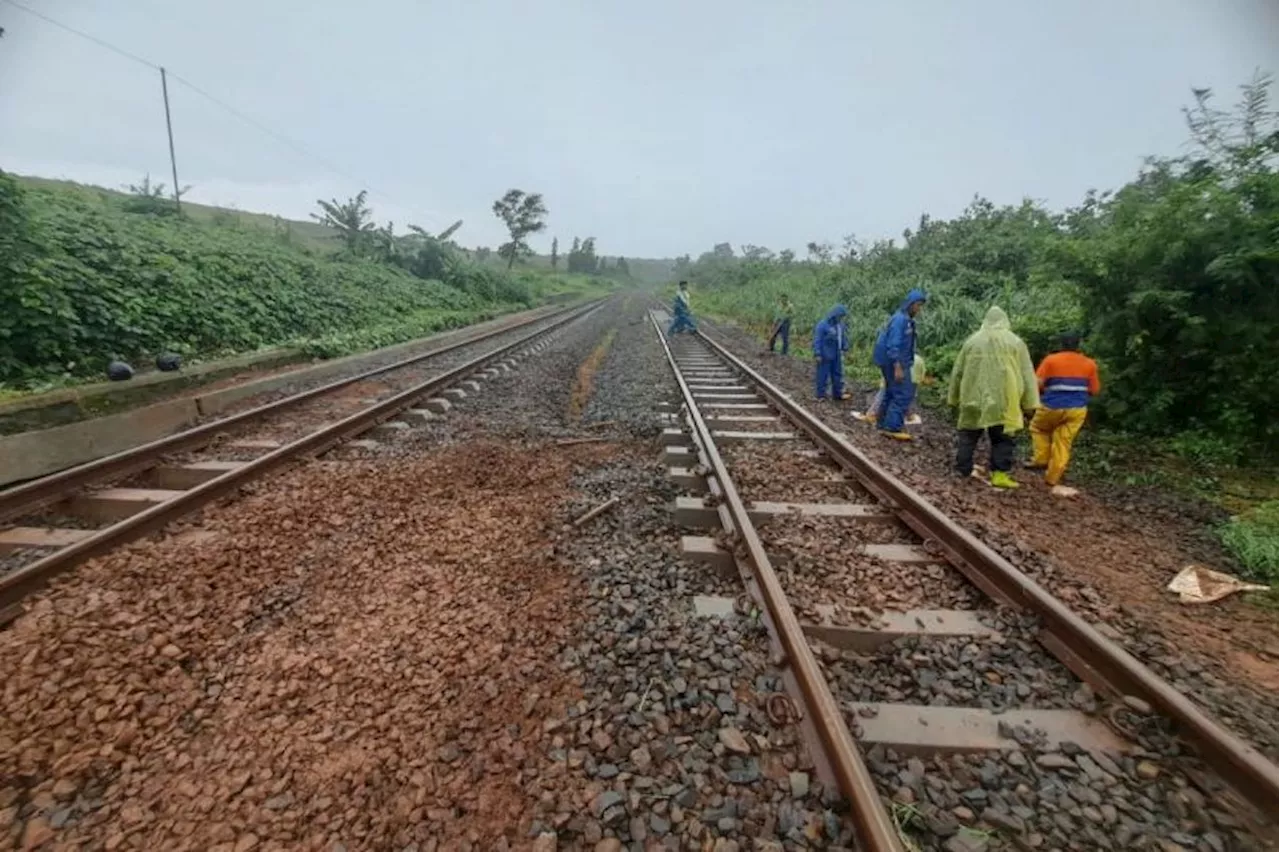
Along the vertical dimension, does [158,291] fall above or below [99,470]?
above

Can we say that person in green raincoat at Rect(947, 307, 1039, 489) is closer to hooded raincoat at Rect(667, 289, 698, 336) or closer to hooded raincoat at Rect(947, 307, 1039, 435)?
hooded raincoat at Rect(947, 307, 1039, 435)

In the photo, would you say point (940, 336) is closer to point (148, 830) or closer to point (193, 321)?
point (148, 830)

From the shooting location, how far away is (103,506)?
4.09 meters

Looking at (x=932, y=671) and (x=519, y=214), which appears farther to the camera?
(x=519, y=214)

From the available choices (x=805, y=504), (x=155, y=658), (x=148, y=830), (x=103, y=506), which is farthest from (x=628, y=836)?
(x=103, y=506)

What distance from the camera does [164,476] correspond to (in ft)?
15.7

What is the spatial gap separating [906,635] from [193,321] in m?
11.6

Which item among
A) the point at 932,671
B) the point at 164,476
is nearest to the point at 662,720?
the point at 932,671

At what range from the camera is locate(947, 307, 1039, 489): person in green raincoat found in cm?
518

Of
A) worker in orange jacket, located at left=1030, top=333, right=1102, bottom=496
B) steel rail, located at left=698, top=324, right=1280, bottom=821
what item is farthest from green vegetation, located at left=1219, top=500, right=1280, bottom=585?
steel rail, located at left=698, top=324, right=1280, bottom=821

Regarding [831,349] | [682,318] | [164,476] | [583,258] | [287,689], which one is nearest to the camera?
[287,689]

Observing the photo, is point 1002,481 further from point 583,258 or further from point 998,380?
point 583,258

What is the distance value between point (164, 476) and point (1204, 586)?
7.55 m

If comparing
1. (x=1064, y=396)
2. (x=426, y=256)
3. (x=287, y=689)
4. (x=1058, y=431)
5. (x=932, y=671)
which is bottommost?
(x=287, y=689)
